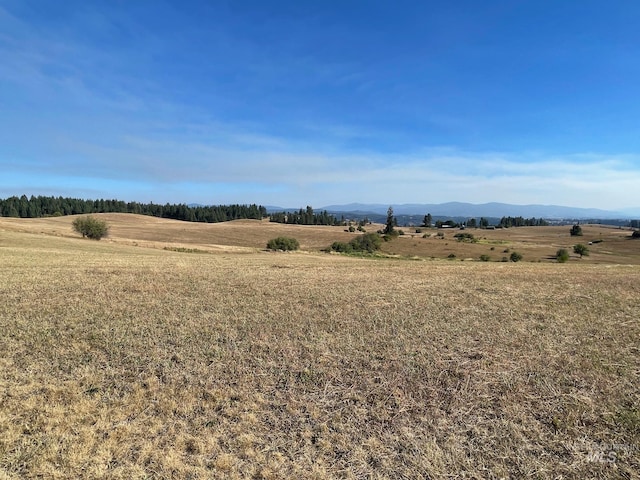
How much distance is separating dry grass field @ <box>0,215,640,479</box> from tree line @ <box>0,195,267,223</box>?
165412 mm

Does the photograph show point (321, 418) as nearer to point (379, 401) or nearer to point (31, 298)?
point (379, 401)

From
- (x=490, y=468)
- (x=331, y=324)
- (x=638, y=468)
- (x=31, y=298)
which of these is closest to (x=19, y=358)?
(x=31, y=298)

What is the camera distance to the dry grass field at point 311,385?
218 inches

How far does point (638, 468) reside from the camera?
5.45 metres

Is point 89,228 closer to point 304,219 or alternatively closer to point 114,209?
point 304,219

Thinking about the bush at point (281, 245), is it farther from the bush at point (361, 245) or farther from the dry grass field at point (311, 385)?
the dry grass field at point (311, 385)

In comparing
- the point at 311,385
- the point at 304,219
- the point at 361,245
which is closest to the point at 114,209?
the point at 304,219

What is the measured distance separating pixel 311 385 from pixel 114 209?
664ft

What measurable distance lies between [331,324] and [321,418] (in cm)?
536

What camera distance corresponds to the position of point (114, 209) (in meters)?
183

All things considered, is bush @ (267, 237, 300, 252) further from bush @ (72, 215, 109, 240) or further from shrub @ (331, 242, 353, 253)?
bush @ (72, 215, 109, 240)

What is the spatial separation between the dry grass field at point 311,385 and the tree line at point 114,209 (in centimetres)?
16541

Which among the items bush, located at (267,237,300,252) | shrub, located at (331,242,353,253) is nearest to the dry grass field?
bush, located at (267,237,300,252)

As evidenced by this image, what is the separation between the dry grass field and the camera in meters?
5.54
